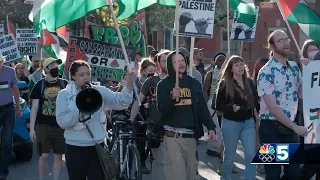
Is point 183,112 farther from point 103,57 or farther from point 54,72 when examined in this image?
point 103,57

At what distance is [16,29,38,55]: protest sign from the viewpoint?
1633 cm

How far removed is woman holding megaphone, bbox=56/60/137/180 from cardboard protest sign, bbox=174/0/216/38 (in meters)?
1.78

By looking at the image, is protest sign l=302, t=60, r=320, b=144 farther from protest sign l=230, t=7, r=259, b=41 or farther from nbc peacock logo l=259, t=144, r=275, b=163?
protest sign l=230, t=7, r=259, b=41

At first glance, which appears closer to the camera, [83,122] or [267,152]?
[267,152]

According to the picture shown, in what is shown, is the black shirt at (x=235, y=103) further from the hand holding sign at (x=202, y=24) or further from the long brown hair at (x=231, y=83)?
the hand holding sign at (x=202, y=24)

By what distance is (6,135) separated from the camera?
366 inches

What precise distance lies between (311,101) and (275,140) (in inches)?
27.9

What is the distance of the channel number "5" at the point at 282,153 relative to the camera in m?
5.74

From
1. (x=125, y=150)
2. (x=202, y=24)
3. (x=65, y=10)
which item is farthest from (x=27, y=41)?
(x=125, y=150)

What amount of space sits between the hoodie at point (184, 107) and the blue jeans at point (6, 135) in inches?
123

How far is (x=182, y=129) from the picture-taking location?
694cm

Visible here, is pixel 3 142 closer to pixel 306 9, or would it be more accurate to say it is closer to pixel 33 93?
pixel 33 93

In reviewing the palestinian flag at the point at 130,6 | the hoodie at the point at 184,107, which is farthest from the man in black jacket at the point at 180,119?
the palestinian flag at the point at 130,6
